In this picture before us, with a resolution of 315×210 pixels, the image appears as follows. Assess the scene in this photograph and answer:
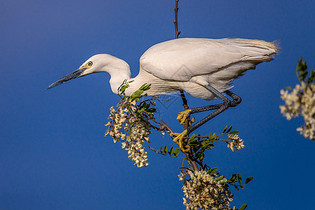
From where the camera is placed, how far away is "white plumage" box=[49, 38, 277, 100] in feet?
4.75

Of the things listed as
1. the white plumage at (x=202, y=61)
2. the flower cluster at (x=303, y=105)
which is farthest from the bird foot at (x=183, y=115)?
the flower cluster at (x=303, y=105)

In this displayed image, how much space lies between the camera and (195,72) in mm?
1476

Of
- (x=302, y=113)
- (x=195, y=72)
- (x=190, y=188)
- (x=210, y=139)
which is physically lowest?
(x=190, y=188)

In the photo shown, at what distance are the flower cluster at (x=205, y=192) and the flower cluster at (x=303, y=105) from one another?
48cm

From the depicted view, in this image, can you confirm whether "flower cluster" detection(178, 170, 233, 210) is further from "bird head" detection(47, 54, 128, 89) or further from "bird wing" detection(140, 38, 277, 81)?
"bird head" detection(47, 54, 128, 89)

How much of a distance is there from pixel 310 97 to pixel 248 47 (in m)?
0.74

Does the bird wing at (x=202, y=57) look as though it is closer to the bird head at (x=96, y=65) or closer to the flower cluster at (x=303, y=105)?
the bird head at (x=96, y=65)

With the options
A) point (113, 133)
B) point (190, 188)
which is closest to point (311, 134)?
point (190, 188)

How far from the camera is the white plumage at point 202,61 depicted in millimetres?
1447

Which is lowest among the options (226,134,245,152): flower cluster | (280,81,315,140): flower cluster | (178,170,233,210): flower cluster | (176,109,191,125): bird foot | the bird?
(178,170,233,210): flower cluster

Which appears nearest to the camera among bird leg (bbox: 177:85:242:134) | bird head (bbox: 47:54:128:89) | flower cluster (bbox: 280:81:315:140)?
flower cluster (bbox: 280:81:315:140)

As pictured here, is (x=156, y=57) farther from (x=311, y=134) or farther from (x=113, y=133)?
(x=311, y=134)

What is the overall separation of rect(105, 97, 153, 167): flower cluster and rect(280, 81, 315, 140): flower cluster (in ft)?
2.11

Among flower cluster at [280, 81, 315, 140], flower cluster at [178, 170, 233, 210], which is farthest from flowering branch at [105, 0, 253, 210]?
flower cluster at [280, 81, 315, 140]
